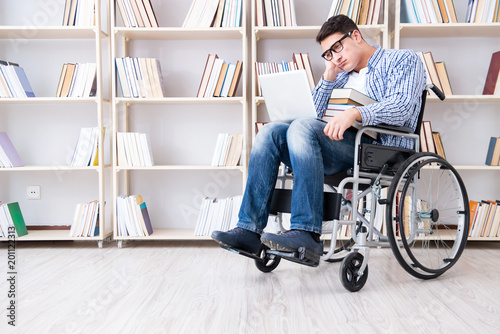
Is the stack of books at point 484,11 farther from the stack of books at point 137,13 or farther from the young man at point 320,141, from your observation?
the stack of books at point 137,13

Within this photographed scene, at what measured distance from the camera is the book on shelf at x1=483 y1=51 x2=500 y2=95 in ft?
8.45

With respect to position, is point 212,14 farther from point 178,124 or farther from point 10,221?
point 10,221

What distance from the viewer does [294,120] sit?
5.66ft

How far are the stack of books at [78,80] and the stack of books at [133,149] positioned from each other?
0.98 feet

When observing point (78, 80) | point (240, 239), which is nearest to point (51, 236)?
point (78, 80)

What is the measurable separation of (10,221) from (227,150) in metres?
1.27

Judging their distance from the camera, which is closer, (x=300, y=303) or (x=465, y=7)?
(x=300, y=303)

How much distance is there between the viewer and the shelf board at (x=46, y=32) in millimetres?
2564

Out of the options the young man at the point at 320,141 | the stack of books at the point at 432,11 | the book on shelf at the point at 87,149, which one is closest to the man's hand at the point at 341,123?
the young man at the point at 320,141

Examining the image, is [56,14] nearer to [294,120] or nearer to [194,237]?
[194,237]

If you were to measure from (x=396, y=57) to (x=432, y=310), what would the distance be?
948 mm

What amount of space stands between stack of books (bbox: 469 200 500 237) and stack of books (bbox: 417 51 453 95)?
0.65m

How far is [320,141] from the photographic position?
167 centimetres

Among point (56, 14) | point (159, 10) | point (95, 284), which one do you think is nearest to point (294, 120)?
point (95, 284)
